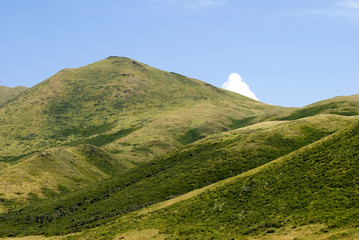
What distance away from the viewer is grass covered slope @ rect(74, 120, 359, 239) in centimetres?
4422

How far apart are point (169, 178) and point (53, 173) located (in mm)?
63528

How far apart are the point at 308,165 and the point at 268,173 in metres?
7.54

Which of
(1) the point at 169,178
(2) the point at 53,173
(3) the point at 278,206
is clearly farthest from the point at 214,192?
(2) the point at 53,173

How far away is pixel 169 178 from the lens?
103 meters

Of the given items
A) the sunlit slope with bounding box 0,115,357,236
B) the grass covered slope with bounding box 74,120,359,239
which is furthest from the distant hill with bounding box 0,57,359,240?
the sunlit slope with bounding box 0,115,357,236

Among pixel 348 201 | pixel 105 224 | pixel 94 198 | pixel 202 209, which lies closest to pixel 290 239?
pixel 348 201

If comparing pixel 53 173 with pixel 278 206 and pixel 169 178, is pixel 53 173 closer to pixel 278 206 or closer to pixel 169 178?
pixel 169 178

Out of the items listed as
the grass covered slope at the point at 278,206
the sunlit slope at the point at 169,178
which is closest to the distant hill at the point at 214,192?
the grass covered slope at the point at 278,206

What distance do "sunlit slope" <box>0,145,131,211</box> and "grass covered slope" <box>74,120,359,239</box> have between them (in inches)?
2471

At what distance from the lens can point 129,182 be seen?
11712 cm

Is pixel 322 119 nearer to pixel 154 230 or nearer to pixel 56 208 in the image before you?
pixel 154 230

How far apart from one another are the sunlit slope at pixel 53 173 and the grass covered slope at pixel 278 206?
62.8m

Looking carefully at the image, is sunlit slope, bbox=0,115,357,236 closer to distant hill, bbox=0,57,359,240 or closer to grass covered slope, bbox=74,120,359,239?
distant hill, bbox=0,57,359,240

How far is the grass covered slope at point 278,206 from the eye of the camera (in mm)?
44219
